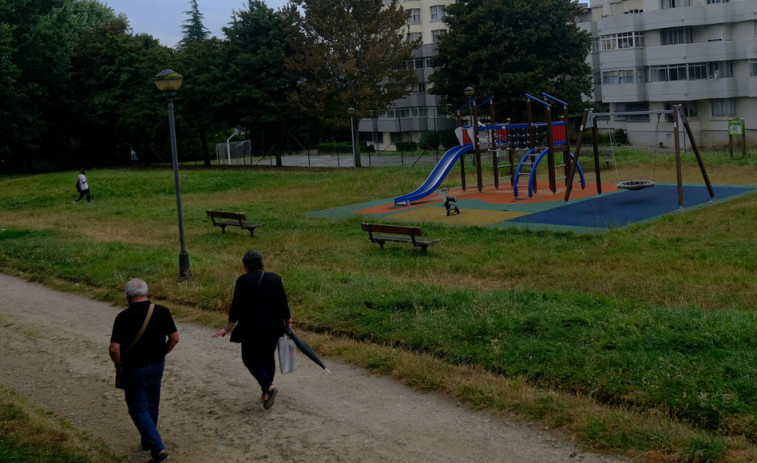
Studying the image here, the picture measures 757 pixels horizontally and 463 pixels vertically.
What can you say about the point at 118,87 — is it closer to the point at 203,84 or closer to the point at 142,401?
the point at 203,84

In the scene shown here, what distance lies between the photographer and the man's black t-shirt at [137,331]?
7418 millimetres

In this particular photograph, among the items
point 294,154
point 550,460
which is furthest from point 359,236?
point 294,154

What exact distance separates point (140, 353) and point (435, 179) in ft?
73.6

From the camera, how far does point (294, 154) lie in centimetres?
7788

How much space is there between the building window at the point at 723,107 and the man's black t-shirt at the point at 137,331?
5530 centimetres

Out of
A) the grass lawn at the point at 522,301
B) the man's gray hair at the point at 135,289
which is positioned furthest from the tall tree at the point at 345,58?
the man's gray hair at the point at 135,289

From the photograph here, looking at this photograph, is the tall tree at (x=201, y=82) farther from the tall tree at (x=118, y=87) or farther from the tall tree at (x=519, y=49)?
the tall tree at (x=519, y=49)

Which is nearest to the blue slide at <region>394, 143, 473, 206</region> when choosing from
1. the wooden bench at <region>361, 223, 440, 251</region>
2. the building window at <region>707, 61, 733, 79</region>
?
the wooden bench at <region>361, 223, 440, 251</region>

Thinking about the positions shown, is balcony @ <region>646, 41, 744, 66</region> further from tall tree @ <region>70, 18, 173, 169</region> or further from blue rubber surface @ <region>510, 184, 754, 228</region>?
tall tree @ <region>70, 18, 173, 169</region>

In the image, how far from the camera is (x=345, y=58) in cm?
4928

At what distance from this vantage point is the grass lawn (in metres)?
7.75

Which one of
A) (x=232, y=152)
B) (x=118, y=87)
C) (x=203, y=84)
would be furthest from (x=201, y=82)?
(x=232, y=152)

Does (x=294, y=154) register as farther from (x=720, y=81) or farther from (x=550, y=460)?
(x=550, y=460)

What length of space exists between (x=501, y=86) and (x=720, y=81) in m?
15.8
